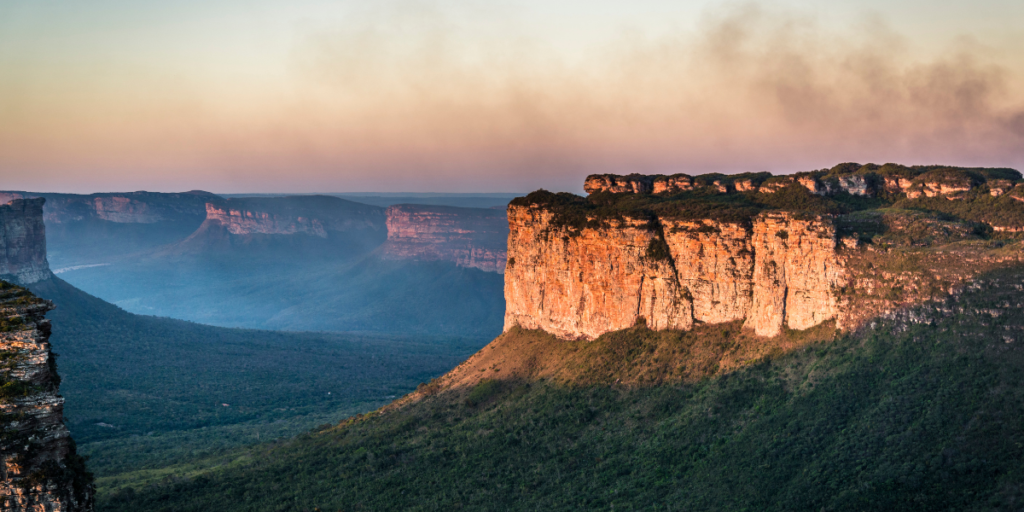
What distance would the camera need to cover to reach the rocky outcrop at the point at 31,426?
24.6m

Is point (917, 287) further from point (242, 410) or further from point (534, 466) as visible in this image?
point (242, 410)

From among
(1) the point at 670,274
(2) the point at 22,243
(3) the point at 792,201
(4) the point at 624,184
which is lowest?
(2) the point at 22,243

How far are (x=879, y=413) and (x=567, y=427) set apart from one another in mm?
21411

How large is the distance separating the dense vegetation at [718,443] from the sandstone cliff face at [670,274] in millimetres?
2805

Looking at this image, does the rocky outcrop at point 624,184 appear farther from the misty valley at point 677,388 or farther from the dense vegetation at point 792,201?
the dense vegetation at point 792,201

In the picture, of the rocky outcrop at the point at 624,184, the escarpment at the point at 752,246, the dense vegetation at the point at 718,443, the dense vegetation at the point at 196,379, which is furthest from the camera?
the dense vegetation at the point at 196,379

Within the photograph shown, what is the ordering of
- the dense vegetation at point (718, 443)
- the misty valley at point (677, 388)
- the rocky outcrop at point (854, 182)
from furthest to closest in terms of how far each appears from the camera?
the rocky outcrop at point (854, 182) < the dense vegetation at point (718, 443) < the misty valley at point (677, 388)

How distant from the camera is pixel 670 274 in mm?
56062

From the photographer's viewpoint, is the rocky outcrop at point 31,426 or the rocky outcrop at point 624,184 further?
the rocky outcrop at point 624,184

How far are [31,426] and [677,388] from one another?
38.9 m

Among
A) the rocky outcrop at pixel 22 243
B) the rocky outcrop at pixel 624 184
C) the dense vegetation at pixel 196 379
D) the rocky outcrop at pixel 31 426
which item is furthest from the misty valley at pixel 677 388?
the rocky outcrop at pixel 22 243

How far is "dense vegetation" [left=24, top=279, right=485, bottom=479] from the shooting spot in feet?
237

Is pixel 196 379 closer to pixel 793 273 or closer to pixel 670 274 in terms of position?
pixel 670 274

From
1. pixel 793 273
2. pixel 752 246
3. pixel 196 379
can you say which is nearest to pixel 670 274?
pixel 752 246
